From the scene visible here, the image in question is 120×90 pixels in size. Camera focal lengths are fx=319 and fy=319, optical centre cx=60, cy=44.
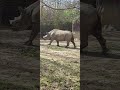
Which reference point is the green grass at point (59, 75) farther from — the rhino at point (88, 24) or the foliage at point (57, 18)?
the foliage at point (57, 18)

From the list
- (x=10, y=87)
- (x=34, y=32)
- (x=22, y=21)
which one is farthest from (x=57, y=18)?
(x=10, y=87)

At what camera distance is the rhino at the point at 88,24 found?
3559 millimetres

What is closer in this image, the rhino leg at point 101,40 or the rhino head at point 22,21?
the rhino leg at point 101,40

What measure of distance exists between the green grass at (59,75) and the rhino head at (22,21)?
1.50 feet

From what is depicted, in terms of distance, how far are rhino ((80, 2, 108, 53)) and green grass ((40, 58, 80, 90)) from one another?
258mm

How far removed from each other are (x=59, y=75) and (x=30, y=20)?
722mm

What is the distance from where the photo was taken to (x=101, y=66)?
11.7ft

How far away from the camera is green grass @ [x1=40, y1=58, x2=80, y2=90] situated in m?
3.55

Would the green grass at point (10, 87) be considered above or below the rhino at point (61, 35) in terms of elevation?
below

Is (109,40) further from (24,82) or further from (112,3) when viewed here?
(24,82)

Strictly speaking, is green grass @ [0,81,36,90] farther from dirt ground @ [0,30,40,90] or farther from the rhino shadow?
the rhino shadow

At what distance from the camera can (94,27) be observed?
356cm

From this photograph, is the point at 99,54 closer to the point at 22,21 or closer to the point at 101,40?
the point at 101,40

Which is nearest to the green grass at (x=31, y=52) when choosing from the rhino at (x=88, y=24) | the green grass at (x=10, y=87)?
the green grass at (x=10, y=87)
